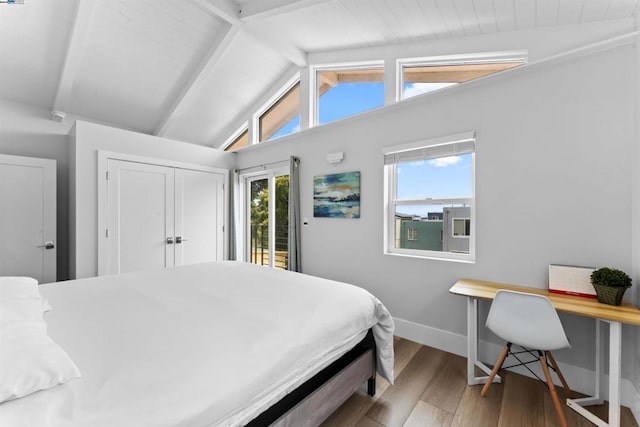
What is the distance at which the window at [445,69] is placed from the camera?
8.50 feet

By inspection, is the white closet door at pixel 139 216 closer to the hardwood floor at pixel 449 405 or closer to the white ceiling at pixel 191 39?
the white ceiling at pixel 191 39

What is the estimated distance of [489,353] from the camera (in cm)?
238

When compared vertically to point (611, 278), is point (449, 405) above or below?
below

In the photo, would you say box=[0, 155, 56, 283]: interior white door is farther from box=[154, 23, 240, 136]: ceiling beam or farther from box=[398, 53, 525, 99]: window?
box=[398, 53, 525, 99]: window

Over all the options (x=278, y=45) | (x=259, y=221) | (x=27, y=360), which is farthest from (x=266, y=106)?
(x=27, y=360)

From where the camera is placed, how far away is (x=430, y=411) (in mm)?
1797

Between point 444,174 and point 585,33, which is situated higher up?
point 585,33

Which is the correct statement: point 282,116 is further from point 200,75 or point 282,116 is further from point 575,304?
point 575,304

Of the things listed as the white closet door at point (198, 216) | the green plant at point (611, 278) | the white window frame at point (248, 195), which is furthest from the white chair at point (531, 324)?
the white closet door at point (198, 216)

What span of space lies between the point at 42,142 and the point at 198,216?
225 cm

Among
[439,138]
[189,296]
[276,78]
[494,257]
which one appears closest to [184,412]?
[189,296]

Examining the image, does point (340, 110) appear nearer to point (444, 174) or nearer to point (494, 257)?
point (444, 174)

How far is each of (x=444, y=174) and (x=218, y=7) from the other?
281 centimetres

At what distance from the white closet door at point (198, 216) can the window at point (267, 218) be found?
18.6 inches
